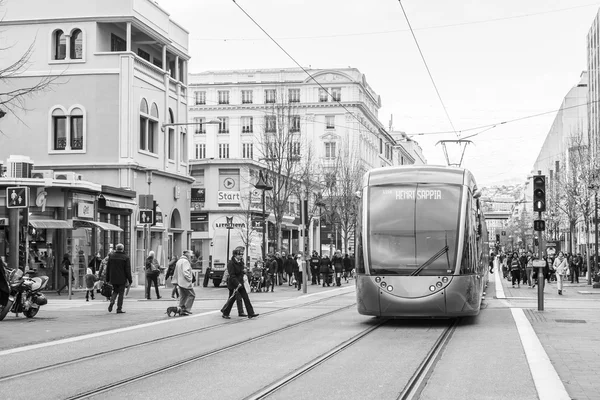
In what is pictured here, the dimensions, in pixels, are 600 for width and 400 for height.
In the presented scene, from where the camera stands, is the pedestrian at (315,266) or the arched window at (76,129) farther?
the pedestrian at (315,266)

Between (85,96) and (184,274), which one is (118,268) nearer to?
(184,274)

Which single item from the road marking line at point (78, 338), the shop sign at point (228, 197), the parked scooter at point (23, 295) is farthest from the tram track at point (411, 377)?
the shop sign at point (228, 197)

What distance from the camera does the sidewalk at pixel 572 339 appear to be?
10766 millimetres

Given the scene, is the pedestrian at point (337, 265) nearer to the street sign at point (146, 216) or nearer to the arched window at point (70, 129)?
the arched window at point (70, 129)

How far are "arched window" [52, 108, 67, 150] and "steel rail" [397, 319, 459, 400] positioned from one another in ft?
97.5

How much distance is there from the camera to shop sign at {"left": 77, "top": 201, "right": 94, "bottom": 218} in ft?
118

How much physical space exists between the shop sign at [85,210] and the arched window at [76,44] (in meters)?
9.21

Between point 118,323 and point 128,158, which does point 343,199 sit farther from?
point 118,323

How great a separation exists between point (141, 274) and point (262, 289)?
7028 mm

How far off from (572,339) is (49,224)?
22374 mm

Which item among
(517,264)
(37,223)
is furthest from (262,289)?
(517,264)

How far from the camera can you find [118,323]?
797 inches

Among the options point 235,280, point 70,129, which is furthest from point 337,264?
point 235,280

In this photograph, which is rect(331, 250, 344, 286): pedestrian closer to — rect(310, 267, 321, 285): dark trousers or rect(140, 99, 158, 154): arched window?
rect(310, 267, 321, 285): dark trousers
